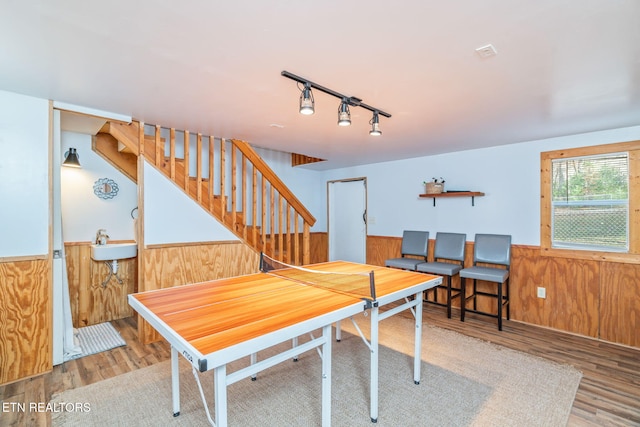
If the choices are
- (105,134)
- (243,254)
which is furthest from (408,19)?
(105,134)

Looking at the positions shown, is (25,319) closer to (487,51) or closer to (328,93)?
(328,93)

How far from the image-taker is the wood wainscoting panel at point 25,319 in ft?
7.59

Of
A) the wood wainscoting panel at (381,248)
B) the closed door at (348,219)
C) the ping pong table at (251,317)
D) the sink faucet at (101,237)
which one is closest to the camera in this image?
the ping pong table at (251,317)

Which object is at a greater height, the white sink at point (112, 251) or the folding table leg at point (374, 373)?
the white sink at point (112, 251)

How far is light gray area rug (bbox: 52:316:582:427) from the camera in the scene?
1919 millimetres

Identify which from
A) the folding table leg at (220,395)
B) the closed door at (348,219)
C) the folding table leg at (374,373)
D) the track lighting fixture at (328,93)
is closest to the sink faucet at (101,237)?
the track lighting fixture at (328,93)

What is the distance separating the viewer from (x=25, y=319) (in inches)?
93.9

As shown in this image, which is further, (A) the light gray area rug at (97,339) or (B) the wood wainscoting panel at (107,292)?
(B) the wood wainscoting panel at (107,292)

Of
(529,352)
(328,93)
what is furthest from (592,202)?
(328,93)

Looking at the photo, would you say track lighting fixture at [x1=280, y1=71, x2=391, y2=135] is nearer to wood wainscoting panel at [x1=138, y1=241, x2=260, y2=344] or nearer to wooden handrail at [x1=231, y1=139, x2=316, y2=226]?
wooden handrail at [x1=231, y1=139, x2=316, y2=226]

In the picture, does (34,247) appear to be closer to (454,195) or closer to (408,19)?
(408,19)

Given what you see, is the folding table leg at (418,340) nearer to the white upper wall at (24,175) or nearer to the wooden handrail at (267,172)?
the wooden handrail at (267,172)

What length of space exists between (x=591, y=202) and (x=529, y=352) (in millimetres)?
1810

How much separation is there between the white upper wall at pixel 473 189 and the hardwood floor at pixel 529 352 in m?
1.17
